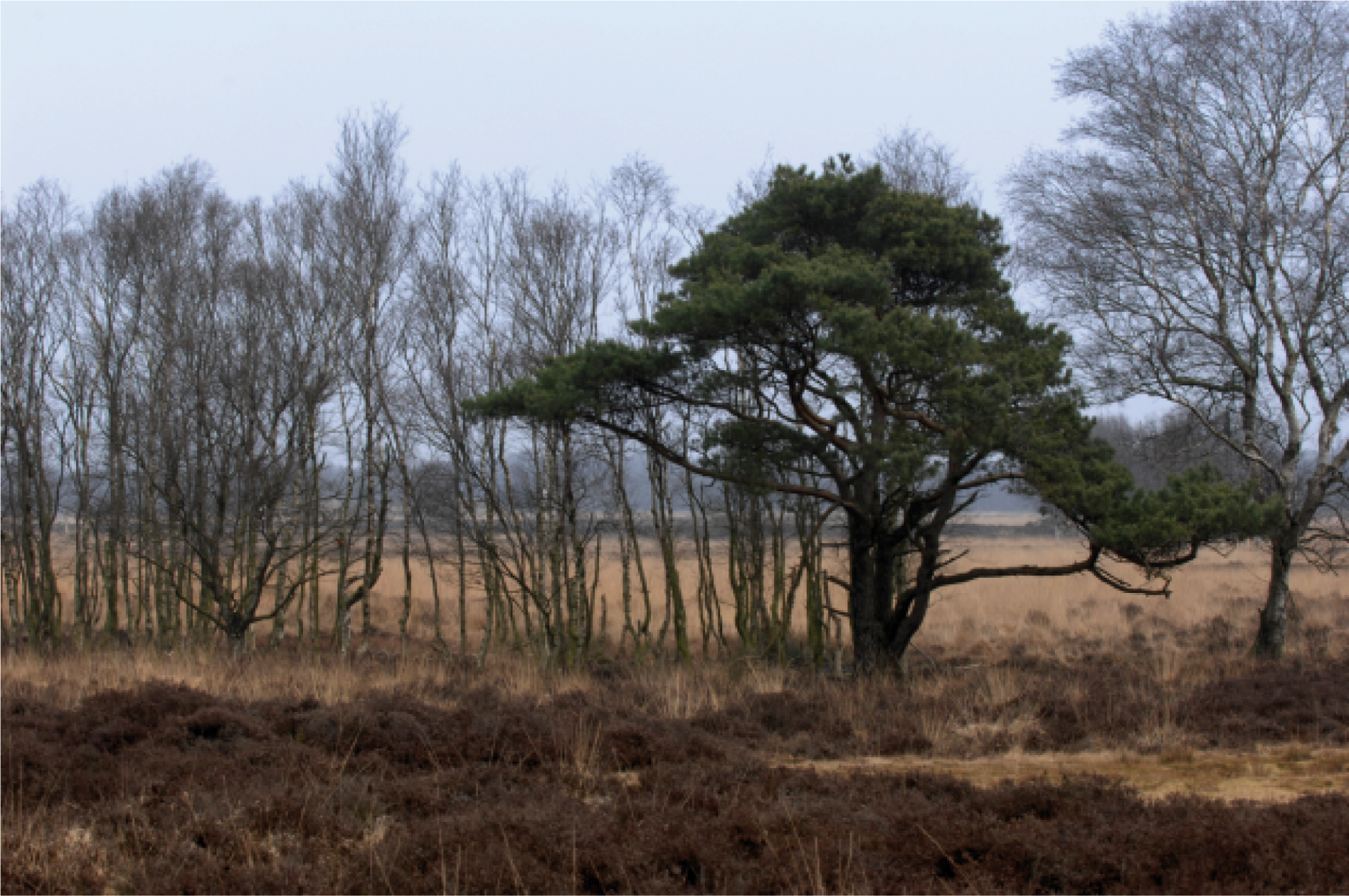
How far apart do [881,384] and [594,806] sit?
8.54m

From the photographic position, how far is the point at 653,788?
609 centimetres

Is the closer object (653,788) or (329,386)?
(653,788)

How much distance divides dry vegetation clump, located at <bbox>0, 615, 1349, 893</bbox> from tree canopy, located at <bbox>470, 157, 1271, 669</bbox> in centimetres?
196

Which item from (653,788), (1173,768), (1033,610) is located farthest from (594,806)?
(1033,610)

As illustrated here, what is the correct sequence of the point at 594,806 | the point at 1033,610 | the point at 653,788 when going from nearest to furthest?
1. the point at 594,806
2. the point at 653,788
3. the point at 1033,610

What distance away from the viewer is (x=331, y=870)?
4.61 metres

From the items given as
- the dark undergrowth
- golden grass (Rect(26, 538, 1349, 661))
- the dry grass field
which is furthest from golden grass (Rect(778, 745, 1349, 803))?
golden grass (Rect(26, 538, 1349, 661))

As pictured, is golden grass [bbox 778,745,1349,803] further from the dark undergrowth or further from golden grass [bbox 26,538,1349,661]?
golden grass [bbox 26,538,1349,661]

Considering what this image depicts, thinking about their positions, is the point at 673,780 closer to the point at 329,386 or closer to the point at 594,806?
the point at 594,806

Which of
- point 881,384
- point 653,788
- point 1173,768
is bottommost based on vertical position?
point 1173,768

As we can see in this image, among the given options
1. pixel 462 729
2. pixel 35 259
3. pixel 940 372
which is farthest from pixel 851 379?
pixel 35 259

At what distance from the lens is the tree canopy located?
33.8 feet

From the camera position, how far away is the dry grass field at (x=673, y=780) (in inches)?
175

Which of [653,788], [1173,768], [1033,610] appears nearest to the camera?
[653,788]
